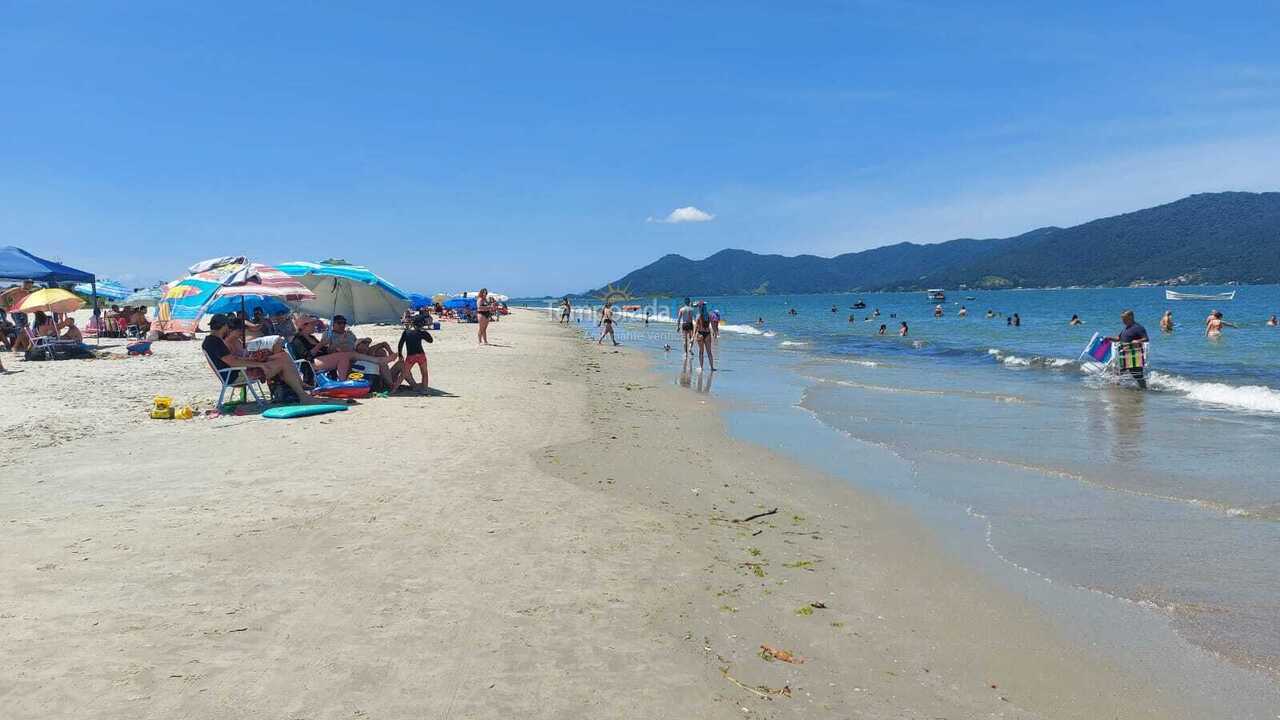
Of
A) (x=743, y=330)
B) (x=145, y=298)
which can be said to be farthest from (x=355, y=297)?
(x=743, y=330)

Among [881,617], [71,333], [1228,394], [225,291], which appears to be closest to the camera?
[881,617]

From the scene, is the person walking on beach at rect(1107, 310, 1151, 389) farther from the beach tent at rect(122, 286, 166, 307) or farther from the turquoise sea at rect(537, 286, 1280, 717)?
the beach tent at rect(122, 286, 166, 307)

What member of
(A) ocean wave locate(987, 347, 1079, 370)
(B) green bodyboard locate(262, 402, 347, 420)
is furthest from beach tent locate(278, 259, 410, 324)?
(A) ocean wave locate(987, 347, 1079, 370)

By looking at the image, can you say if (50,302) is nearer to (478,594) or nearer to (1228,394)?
(478,594)

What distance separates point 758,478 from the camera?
24.5 ft

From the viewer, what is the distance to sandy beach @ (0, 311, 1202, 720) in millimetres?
3084

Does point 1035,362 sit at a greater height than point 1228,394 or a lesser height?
lesser

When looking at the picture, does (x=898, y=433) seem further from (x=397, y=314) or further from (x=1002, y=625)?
(x=397, y=314)

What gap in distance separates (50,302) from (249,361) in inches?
411

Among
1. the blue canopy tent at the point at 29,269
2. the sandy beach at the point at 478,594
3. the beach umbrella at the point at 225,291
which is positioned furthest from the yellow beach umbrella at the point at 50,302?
the sandy beach at the point at 478,594

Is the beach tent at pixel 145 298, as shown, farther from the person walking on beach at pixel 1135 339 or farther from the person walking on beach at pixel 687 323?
the person walking on beach at pixel 1135 339

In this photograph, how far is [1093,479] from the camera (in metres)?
7.46

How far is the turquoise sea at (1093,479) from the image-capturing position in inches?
167

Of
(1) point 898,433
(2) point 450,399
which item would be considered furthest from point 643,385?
(1) point 898,433
